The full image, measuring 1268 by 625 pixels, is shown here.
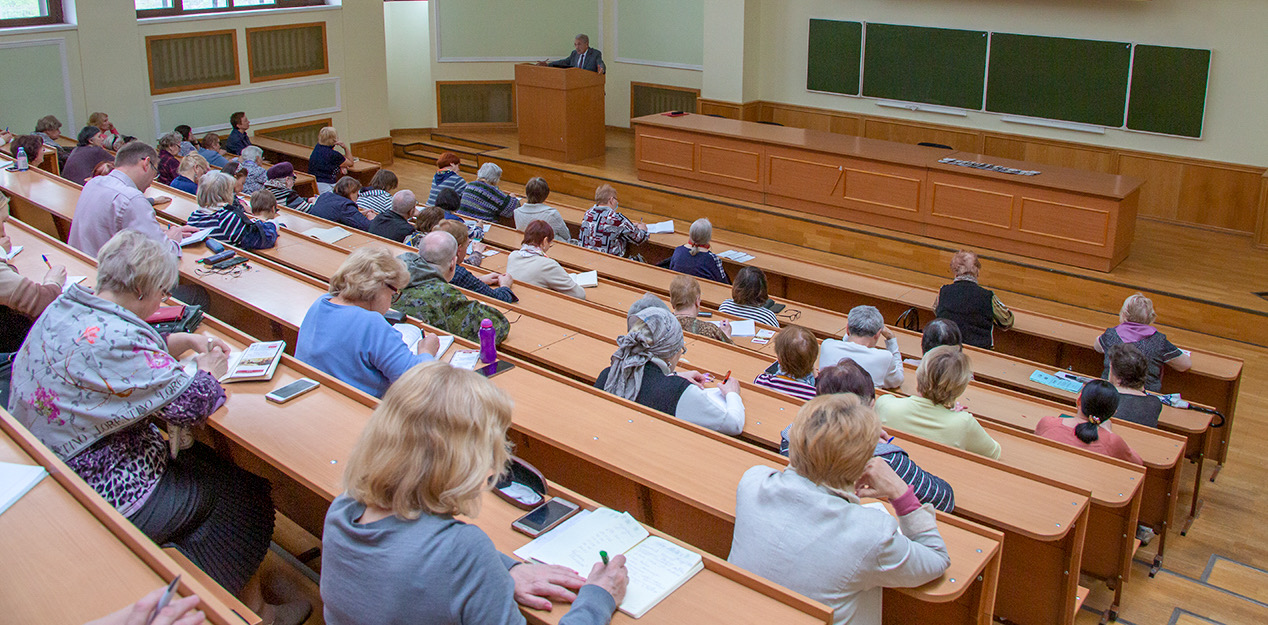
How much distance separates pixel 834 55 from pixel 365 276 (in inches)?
339

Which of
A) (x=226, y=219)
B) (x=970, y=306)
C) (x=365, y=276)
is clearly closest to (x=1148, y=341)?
(x=970, y=306)

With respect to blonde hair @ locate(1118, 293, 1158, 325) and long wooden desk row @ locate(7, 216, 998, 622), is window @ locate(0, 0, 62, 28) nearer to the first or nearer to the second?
long wooden desk row @ locate(7, 216, 998, 622)

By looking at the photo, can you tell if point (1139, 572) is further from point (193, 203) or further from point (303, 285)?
point (193, 203)

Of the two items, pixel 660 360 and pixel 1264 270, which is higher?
pixel 660 360

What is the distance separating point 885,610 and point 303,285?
3.03 metres

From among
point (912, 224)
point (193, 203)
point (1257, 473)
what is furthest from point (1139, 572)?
point (193, 203)

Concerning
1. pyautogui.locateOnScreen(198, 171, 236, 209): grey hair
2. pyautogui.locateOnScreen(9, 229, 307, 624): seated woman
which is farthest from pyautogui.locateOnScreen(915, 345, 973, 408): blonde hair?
pyautogui.locateOnScreen(198, 171, 236, 209): grey hair

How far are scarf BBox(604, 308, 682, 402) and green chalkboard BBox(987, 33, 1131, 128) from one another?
7.20 m

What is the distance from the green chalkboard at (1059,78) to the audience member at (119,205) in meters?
7.76

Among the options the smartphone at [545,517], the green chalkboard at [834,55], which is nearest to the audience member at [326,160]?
the green chalkboard at [834,55]

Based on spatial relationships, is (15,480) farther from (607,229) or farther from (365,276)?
(607,229)

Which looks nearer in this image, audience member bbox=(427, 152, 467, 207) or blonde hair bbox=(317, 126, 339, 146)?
audience member bbox=(427, 152, 467, 207)

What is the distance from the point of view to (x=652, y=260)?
765 cm

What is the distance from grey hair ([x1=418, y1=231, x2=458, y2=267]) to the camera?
431 centimetres
